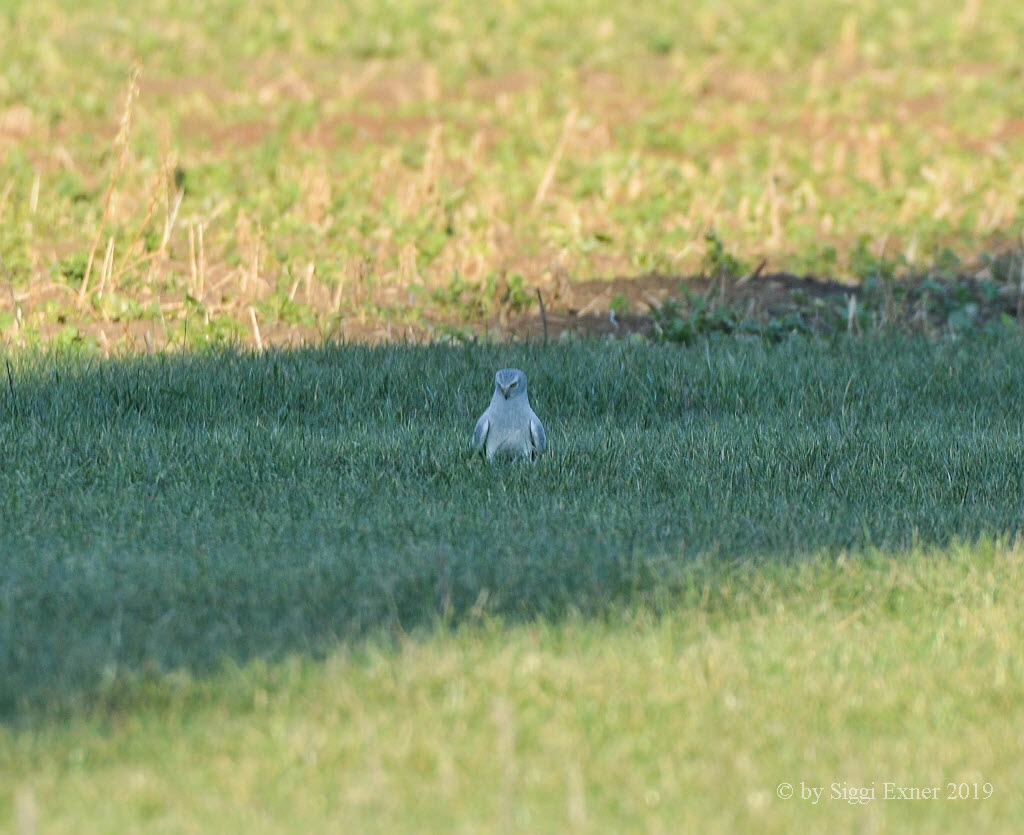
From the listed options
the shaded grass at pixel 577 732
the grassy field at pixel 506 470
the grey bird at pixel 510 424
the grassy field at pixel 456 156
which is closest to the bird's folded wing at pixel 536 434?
the grey bird at pixel 510 424

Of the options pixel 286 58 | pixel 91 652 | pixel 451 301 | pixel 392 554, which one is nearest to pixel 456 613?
pixel 392 554

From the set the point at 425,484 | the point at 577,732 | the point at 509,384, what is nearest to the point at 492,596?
the point at 577,732

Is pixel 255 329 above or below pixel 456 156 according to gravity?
below

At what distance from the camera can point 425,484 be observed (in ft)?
23.4

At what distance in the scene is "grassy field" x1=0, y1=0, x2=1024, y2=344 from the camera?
1096cm

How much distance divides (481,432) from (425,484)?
412mm

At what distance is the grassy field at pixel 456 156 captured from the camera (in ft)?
36.0

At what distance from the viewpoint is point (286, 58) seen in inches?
861

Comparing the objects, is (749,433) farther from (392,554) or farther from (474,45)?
(474,45)

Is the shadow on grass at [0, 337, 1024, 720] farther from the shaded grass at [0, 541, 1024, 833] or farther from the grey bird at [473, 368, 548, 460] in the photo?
the shaded grass at [0, 541, 1024, 833]

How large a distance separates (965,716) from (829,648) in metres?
0.60

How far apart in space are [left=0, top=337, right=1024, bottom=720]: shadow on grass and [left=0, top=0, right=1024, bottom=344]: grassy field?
1.32 metres

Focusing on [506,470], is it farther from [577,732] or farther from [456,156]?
[456,156]

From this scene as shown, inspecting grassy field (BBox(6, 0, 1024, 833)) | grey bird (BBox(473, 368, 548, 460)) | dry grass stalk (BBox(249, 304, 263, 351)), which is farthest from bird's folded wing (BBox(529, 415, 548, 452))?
dry grass stalk (BBox(249, 304, 263, 351))
